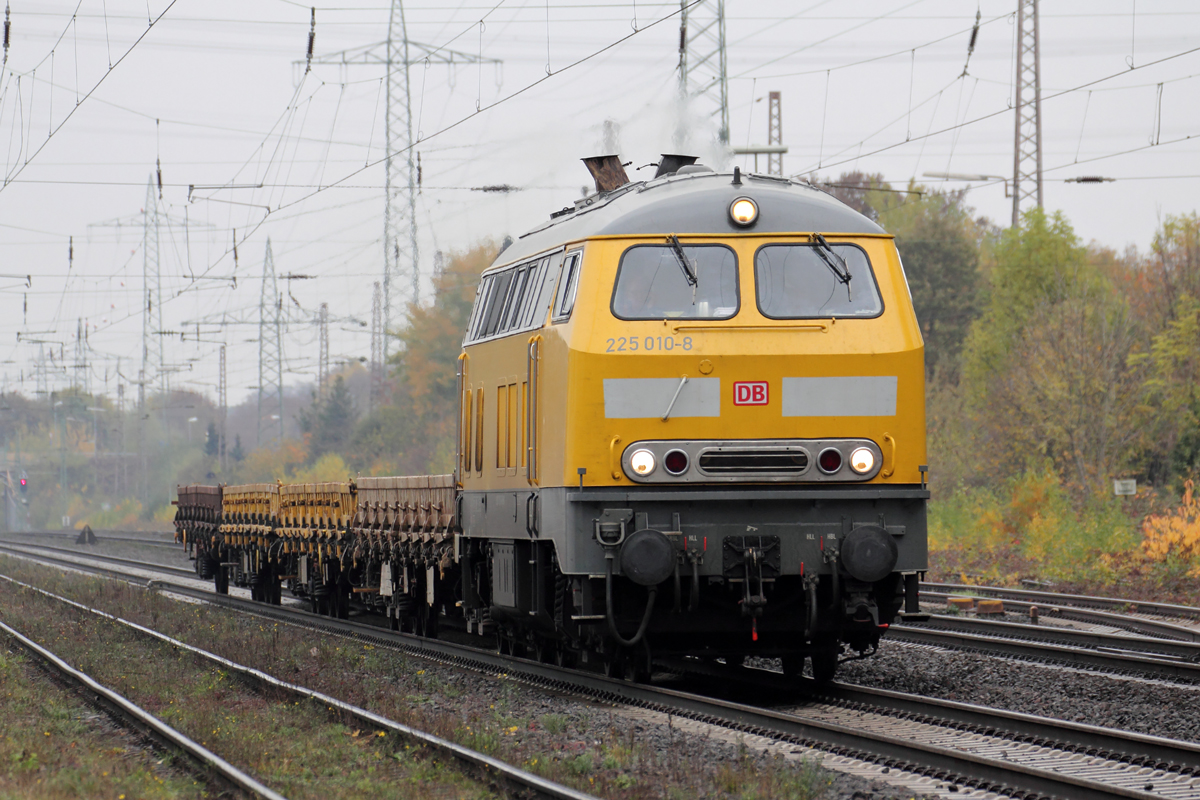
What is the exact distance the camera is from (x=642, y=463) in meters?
9.99

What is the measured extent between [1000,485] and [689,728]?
24.8 m

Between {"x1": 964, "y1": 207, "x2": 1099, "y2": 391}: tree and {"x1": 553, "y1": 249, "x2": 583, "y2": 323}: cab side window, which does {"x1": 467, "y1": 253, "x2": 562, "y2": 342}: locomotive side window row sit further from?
{"x1": 964, "y1": 207, "x2": 1099, "y2": 391}: tree

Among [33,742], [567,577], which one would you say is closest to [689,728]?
[567,577]

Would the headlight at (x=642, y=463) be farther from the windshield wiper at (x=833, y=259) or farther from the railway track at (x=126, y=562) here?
the railway track at (x=126, y=562)

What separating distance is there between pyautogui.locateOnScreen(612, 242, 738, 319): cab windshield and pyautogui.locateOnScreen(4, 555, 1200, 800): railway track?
→ 288 cm

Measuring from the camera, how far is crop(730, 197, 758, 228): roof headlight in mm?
10570

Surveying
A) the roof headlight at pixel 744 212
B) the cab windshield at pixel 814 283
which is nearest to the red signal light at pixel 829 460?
the cab windshield at pixel 814 283

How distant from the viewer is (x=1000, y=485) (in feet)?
108

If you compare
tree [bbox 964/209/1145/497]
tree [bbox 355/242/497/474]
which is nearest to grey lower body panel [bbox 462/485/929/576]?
tree [bbox 964/209/1145/497]

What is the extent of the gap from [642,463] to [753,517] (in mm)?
898

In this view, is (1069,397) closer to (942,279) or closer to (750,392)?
(750,392)

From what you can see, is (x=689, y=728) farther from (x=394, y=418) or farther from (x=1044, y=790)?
(x=394, y=418)

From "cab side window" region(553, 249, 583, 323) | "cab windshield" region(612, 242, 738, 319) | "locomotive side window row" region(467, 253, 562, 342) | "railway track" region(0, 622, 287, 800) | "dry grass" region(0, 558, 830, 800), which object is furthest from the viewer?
"locomotive side window row" region(467, 253, 562, 342)

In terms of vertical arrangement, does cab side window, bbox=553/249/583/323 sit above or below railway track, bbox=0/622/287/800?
above
